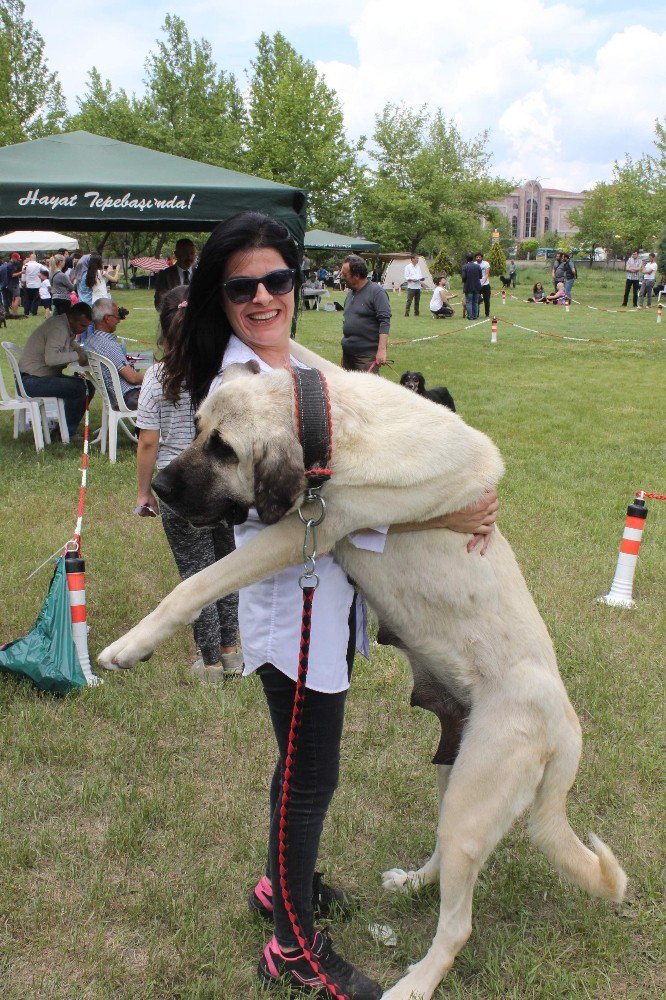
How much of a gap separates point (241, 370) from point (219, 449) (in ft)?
0.84

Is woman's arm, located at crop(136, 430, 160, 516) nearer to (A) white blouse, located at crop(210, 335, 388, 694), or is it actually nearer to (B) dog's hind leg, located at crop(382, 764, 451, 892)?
(A) white blouse, located at crop(210, 335, 388, 694)

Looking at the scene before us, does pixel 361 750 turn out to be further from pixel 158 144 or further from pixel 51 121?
pixel 158 144

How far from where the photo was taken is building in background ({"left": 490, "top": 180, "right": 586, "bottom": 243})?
164125mm

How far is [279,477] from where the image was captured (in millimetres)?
1910

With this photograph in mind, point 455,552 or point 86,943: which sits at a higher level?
point 455,552

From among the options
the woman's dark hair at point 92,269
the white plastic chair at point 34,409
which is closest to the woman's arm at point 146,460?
the white plastic chair at point 34,409

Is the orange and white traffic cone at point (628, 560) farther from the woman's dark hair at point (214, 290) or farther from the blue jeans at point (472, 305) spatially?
the blue jeans at point (472, 305)

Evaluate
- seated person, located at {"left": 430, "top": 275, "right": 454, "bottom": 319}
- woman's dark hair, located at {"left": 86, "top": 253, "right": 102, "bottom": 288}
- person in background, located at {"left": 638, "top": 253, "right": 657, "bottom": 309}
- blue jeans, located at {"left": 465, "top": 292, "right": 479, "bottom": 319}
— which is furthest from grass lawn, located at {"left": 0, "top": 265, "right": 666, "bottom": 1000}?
person in background, located at {"left": 638, "top": 253, "right": 657, "bottom": 309}

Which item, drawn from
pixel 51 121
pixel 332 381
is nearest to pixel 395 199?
pixel 51 121

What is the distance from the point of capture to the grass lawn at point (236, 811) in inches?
103

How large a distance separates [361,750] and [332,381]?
2354 millimetres

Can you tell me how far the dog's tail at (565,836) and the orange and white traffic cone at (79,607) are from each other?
2802 millimetres

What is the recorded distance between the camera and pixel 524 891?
2932mm

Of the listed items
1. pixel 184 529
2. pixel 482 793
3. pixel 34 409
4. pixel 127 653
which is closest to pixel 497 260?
pixel 34 409
